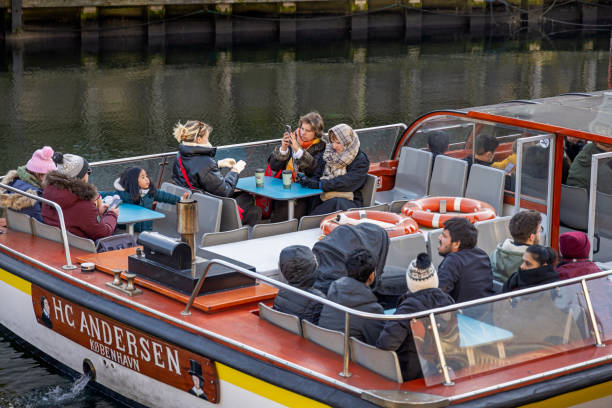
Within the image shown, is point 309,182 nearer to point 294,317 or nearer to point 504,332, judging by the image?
point 294,317

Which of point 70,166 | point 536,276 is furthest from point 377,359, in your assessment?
point 70,166

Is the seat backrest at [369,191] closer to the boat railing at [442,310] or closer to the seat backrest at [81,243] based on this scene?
the seat backrest at [81,243]

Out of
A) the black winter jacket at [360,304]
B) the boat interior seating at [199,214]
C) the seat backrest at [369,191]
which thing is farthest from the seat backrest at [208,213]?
the black winter jacket at [360,304]

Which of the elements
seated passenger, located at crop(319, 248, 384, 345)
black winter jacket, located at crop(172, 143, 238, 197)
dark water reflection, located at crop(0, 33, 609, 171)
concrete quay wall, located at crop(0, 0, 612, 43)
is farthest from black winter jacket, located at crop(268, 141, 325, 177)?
concrete quay wall, located at crop(0, 0, 612, 43)

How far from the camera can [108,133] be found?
56.6 ft

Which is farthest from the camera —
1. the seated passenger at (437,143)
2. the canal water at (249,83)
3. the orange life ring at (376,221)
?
the canal water at (249,83)

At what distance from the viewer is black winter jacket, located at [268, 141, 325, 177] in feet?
28.1

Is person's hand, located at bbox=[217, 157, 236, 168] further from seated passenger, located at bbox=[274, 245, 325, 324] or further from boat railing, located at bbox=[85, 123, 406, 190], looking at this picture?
seated passenger, located at bbox=[274, 245, 325, 324]

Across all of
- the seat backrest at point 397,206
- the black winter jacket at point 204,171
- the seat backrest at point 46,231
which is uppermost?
the black winter jacket at point 204,171

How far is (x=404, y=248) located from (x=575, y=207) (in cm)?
169

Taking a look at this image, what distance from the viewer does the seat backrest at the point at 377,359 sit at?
5.10 meters

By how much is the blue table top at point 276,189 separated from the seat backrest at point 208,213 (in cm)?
60

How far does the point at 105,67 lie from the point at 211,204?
55.7ft

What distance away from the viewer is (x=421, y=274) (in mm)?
5156
